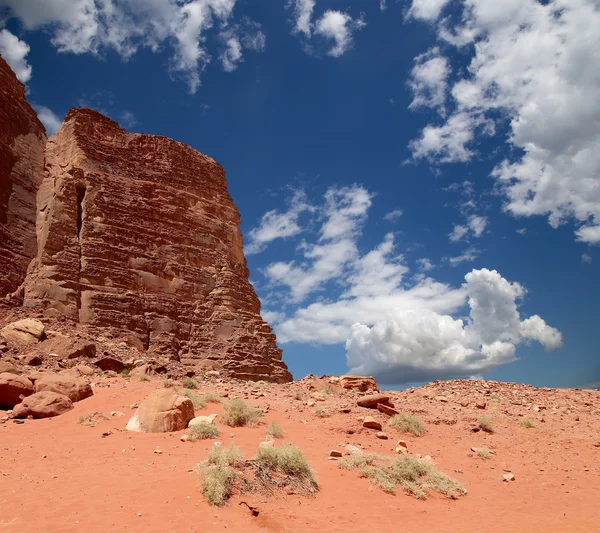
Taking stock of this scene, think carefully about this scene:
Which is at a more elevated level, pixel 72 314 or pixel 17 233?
pixel 17 233

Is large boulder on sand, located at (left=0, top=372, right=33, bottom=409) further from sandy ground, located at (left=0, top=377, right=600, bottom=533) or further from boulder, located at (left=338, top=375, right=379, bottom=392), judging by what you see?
boulder, located at (left=338, top=375, right=379, bottom=392)

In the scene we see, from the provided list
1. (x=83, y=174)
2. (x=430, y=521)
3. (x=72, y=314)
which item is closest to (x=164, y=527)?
(x=430, y=521)

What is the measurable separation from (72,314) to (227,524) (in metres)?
27.9

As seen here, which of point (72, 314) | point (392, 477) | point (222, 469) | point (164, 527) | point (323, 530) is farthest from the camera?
point (72, 314)

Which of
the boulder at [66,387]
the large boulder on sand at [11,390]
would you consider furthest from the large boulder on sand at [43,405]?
the boulder at [66,387]

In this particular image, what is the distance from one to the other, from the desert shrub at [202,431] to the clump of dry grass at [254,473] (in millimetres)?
2205

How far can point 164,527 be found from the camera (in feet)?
21.5

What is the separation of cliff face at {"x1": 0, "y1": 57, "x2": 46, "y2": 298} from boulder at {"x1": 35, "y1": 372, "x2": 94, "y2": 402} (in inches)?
730

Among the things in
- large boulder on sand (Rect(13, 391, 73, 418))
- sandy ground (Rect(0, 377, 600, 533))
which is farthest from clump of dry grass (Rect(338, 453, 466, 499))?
large boulder on sand (Rect(13, 391, 73, 418))

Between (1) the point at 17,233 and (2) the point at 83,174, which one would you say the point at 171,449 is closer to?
(1) the point at 17,233

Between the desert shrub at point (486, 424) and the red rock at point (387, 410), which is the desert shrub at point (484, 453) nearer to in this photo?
the desert shrub at point (486, 424)

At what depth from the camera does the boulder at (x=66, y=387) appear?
1489 centimetres

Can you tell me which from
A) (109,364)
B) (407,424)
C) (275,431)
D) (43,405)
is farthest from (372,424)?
(109,364)

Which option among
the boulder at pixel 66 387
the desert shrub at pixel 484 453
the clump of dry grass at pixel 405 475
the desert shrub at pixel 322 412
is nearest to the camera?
the clump of dry grass at pixel 405 475
